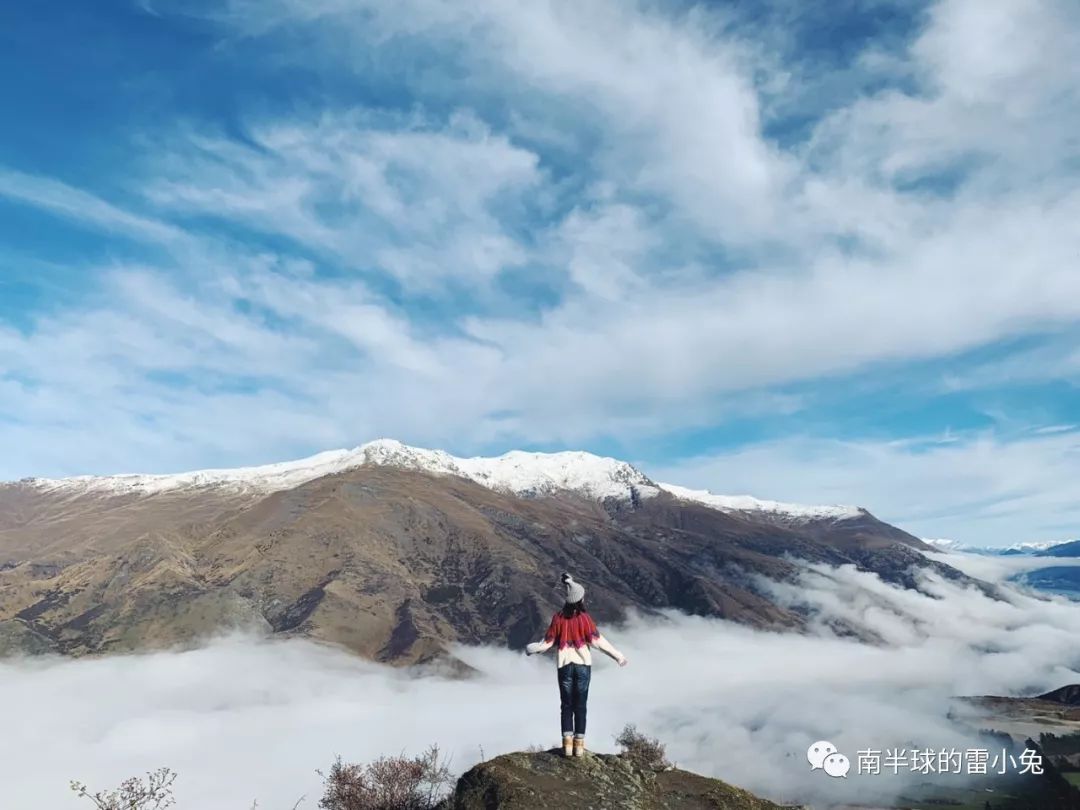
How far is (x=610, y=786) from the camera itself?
1866 cm

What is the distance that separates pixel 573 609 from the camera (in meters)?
21.5

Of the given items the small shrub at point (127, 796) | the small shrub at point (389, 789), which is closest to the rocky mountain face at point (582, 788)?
the small shrub at point (389, 789)

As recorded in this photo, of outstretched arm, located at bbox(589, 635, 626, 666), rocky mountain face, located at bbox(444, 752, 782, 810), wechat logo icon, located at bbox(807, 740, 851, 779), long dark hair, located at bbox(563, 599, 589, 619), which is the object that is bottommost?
wechat logo icon, located at bbox(807, 740, 851, 779)

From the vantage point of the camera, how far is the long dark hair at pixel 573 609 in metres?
21.4

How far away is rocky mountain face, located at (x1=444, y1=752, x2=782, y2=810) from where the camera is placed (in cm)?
1762

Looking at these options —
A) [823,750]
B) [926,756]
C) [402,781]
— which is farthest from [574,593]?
[926,756]

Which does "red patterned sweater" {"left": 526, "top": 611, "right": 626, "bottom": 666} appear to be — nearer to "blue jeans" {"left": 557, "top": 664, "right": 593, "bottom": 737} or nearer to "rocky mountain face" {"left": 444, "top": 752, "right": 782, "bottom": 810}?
"blue jeans" {"left": 557, "top": 664, "right": 593, "bottom": 737}

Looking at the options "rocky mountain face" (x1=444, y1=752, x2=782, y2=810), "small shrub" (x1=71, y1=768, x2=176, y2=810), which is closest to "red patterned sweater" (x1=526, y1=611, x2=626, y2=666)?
"rocky mountain face" (x1=444, y1=752, x2=782, y2=810)

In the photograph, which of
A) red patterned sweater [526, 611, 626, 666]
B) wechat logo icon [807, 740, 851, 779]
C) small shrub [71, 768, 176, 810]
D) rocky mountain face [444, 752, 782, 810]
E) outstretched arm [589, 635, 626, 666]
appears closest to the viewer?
rocky mountain face [444, 752, 782, 810]

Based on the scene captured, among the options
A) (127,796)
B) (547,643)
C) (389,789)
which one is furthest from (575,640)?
(127,796)

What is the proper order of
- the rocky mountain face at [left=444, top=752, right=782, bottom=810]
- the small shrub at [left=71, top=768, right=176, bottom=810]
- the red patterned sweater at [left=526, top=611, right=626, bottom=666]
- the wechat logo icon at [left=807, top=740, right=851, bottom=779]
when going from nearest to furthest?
the rocky mountain face at [left=444, top=752, right=782, bottom=810] < the small shrub at [left=71, top=768, right=176, bottom=810] < the red patterned sweater at [left=526, top=611, right=626, bottom=666] < the wechat logo icon at [left=807, top=740, right=851, bottom=779]

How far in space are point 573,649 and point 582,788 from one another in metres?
3.81

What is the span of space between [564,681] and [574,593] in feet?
8.14

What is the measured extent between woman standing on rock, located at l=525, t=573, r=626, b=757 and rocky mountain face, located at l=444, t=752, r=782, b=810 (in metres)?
1.28
